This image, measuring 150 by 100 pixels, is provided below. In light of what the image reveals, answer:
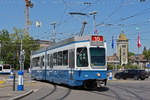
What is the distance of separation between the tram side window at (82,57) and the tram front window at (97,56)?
35 cm

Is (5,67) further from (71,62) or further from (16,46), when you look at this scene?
(71,62)

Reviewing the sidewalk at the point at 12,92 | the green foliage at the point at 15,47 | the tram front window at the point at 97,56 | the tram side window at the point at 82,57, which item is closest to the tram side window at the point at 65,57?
the tram side window at the point at 82,57

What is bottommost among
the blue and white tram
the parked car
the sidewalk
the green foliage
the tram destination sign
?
the sidewalk

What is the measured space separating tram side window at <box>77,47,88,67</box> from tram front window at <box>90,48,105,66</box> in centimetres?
35

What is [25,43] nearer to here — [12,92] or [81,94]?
[12,92]

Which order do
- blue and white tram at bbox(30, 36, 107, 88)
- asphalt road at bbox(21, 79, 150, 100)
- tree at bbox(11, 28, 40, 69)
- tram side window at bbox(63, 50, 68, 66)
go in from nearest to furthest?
asphalt road at bbox(21, 79, 150, 100) → blue and white tram at bbox(30, 36, 107, 88) → tram side window at bbox(63, 50, 68, 66) → tree at bbox(11, 28, 40, 69)

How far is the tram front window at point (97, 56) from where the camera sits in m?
16.8

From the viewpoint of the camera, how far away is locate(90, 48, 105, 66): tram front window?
16828 millimetres

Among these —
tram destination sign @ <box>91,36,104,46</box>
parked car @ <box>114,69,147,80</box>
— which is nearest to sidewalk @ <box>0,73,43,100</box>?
tram destination sign @ <box>91,36,104,46</box>

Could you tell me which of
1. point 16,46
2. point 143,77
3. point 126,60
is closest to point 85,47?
point 143,77

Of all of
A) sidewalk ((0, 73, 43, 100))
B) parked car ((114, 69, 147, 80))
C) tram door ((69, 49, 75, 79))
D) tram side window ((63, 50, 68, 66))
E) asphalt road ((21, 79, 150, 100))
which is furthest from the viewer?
parked car ((114, 69, 147, 80))

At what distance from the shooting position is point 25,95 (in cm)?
1440

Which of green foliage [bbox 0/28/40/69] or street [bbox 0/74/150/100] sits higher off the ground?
green foliage [bbox 0/28/40/69]

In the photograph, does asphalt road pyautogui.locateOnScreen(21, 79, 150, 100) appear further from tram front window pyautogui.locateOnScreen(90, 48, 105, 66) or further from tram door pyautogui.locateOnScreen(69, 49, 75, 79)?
tram front window pyautogui.locateOnScreen(90, 48, 105, 66)
